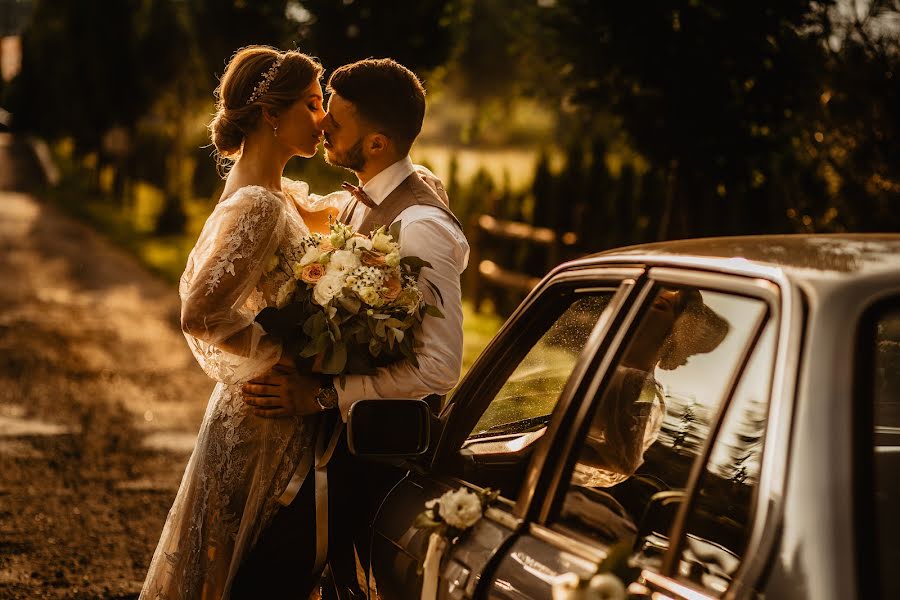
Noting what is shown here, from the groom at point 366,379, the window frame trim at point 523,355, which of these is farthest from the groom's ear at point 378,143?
the window frame trim at point 523,355

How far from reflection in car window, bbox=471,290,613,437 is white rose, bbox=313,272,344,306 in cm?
56

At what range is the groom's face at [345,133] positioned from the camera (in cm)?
382

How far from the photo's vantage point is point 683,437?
2486 millimetres

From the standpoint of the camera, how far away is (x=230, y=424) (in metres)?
3.74

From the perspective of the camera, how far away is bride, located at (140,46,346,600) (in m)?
3.61

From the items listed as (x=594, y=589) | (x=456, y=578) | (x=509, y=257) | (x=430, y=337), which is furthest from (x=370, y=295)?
(x=509, y=257)

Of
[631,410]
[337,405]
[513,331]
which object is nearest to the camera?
[631,410]

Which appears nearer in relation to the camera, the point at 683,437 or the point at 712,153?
the point at 683,437

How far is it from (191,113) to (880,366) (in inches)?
1196

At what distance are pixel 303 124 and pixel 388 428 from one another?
152 cm

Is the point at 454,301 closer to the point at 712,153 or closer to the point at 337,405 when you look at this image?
the point at 337,405

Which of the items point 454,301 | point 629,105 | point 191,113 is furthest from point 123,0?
point 454,301

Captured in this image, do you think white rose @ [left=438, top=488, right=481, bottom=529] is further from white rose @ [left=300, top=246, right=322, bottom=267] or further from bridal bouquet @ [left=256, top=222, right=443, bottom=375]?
white rose @ [left=300, top=246, right=322, bottom=267]

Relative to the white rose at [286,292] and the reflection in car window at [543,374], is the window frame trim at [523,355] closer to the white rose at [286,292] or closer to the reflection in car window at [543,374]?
the reflection in car window at [543,374]
